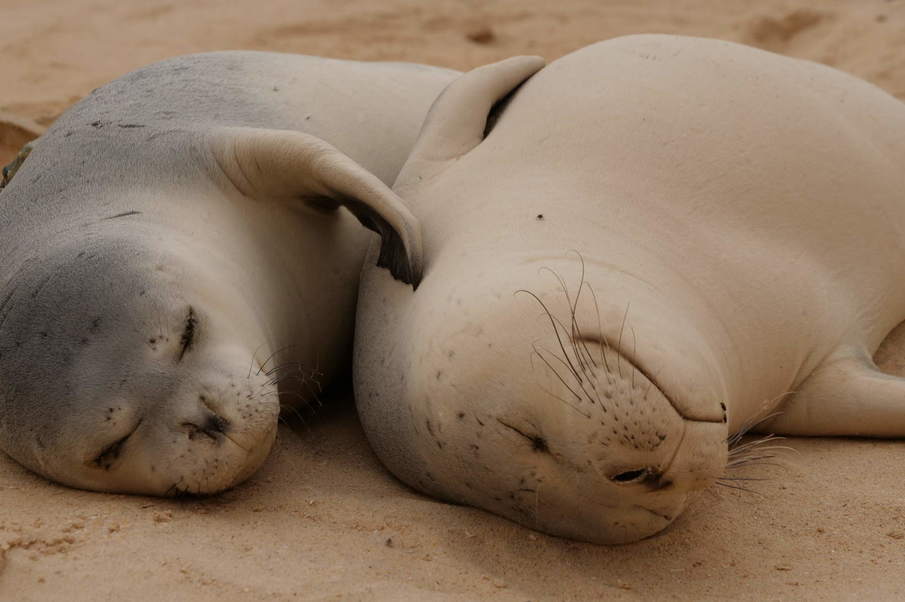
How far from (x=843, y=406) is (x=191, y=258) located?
1786 mm

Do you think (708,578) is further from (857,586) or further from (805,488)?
(805,488)

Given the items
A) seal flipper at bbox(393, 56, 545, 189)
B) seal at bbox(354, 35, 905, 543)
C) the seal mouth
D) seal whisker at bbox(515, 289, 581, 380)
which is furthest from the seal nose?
seal flipper at bbox(393, 56, 545, 189)

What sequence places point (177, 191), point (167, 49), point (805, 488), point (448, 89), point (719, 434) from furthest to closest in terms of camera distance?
point (167, 49) → point (448, 89) → point (177, 191) → point (805, 488) → point (719, 434)

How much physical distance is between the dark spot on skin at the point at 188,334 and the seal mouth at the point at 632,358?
96cm

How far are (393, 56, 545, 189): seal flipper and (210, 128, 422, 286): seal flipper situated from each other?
0.29 metres

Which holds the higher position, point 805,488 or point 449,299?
point 449,299

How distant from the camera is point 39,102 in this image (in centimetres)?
682

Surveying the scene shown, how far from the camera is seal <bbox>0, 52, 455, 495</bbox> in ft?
9.48

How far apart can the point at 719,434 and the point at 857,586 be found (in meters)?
0.45

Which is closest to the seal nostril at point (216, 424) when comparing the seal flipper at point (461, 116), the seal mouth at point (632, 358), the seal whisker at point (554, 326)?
the seal whisker at point (554, 326)

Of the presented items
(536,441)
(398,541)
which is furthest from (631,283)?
(398,541)

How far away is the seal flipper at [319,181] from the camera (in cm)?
327

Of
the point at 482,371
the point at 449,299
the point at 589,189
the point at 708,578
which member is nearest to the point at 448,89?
the point at 589,189

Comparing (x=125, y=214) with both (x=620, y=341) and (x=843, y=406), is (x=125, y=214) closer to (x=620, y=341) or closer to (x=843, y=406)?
(x=620, y=341)
